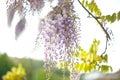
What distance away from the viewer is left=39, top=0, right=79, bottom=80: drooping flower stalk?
1775 mm

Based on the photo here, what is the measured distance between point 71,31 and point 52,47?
0.42 ft

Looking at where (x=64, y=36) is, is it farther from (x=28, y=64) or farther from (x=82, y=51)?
(x=28, y=64)

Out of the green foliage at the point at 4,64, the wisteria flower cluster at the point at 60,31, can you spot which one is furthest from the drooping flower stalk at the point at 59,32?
the green foliage at the point at 4,64

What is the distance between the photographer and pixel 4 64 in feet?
35.4

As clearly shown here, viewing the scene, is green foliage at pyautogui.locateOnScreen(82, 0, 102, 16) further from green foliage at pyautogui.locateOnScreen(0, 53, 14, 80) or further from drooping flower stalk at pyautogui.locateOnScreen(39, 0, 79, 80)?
green foliage at pyautogui.locateOnScreen(0, 53, 14, 80)

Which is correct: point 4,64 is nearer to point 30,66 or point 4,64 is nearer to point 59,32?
point 30,66

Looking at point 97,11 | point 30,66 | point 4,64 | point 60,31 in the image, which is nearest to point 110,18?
point 97,11

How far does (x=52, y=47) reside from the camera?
6.21ft

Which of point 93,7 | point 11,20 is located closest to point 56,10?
point 93,7

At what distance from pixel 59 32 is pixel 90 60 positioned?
232mm

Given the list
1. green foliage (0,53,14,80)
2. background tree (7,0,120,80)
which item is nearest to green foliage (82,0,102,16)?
background tree (7,0,120,80)

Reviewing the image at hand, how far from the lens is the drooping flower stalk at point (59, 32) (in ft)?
5.82

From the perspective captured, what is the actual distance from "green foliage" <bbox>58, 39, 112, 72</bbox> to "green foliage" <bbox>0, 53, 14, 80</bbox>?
874 cm

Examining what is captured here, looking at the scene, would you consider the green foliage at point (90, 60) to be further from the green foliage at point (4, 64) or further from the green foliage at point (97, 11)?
the green foliage at point (4, 64)
